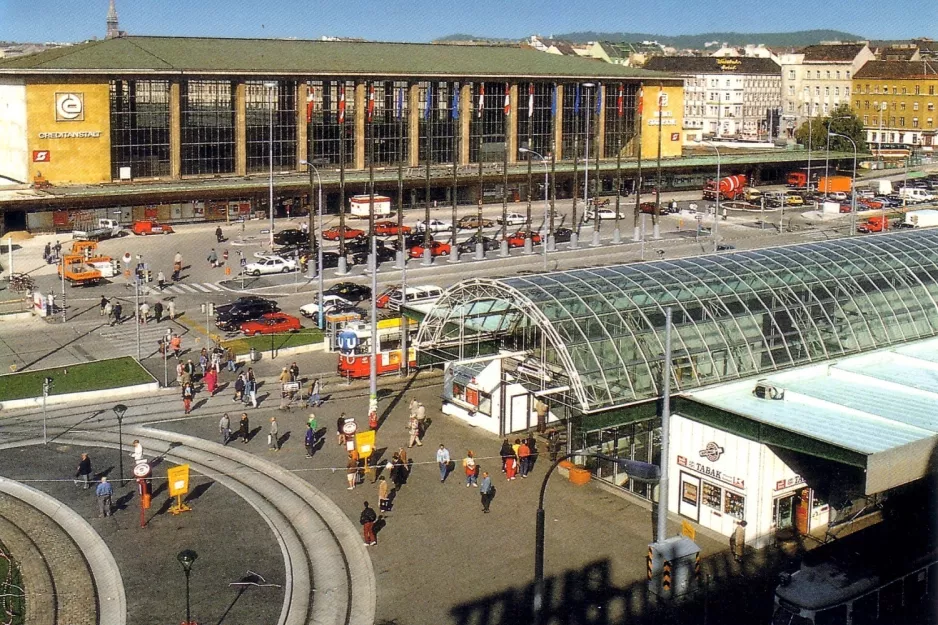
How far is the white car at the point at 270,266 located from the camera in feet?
237

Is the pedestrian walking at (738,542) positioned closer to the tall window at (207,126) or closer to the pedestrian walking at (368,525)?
the pedestrian walking at (368,525)

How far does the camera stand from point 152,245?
8112 cm

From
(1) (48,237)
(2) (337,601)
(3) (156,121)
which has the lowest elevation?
(2) (337,601)

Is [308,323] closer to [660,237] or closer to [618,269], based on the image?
[618,269]

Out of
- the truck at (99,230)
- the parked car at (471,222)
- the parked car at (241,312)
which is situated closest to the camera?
the parked car at (241,312)

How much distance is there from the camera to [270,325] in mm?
57188

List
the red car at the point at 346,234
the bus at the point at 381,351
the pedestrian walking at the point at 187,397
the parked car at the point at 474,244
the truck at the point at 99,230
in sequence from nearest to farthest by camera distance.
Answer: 1. the pedestrian walking at the point at 187,397
2. the bus at the point at 381,351
3. the truck at the point at 99,230
4. the parked car at the point at 474,244
5. the red car at the point at 346,234

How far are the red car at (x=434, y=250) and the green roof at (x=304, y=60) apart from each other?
24.2 metres

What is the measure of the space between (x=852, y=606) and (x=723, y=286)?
1533 cm

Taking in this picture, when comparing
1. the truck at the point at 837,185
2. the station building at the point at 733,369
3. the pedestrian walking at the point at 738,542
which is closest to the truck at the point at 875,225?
the truck at the point at 837,185

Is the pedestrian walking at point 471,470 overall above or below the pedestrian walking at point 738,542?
above

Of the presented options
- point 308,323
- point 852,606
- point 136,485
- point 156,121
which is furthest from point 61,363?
point 156,121

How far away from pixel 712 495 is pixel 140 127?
69.4m

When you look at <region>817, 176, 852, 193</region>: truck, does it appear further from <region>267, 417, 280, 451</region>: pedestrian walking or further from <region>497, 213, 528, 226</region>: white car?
<region>267, 417, 280, 451</region>: pedestrian walking
